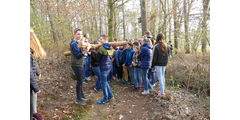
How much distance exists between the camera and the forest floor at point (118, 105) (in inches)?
141

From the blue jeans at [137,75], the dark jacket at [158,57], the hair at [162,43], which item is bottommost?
the blue jeans at [137,75]

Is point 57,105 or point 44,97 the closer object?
point 57,105

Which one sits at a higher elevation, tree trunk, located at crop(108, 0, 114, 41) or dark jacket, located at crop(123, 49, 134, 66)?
tree trunk, located at crop(108, 0, 114, 41)

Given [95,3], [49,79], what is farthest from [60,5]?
[95,3]

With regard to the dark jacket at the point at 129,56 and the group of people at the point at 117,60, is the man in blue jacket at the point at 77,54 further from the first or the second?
the dark jacket at the point at 129,56

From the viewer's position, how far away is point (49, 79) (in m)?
5.51

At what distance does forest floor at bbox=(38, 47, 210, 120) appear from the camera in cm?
357

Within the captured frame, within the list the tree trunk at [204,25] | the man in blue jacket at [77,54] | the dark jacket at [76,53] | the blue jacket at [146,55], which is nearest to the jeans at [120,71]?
the blue jacket at [146,55]

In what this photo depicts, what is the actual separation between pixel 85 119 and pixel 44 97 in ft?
6.05

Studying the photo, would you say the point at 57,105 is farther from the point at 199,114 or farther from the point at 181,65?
the point at 181,65

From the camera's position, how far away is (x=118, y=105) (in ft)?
14.2

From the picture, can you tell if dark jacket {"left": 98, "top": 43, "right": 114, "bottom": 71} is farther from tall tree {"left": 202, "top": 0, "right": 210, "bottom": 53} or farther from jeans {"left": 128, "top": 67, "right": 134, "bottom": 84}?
tall tree {"left": 202, "top": 0, "right": 210, "bottom": 53}

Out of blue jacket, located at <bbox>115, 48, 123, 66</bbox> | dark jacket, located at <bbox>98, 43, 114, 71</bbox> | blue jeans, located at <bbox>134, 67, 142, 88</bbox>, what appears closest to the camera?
dark jacket, located at <bbox>98, 43, 114, 71</bbox>

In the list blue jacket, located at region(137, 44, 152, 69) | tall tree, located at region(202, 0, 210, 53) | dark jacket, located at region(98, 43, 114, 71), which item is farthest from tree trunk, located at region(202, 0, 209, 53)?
dark jacket, located at region(98, 43, 114, 71)
